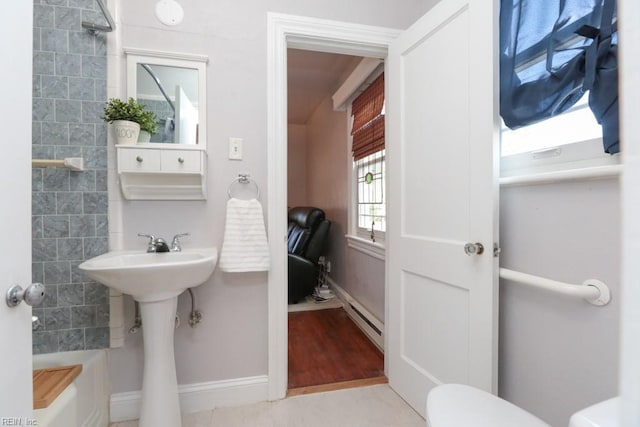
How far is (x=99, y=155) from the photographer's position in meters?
1.42

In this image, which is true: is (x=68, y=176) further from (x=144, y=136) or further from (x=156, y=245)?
(x=156, y=245)

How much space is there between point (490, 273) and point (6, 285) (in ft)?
4.53

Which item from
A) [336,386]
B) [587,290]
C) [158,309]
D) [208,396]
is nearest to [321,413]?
[336,386]

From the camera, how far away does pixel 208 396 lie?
60.5 inches

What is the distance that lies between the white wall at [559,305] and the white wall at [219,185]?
45.3 inches

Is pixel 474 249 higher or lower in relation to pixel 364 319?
higher

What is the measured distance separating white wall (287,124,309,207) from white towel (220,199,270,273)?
11.5 feet

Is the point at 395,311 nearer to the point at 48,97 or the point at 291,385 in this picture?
the point at 291,385

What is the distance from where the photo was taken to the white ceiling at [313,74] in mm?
2660

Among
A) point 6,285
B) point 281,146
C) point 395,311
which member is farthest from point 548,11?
point 6,285

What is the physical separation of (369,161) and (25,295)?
7.86 feet

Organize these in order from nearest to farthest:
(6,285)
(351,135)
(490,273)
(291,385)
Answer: (6,285)
(490,273)
(291,385)
(351,135)

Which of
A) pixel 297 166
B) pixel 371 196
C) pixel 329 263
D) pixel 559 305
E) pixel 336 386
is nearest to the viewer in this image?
pixel 559 305

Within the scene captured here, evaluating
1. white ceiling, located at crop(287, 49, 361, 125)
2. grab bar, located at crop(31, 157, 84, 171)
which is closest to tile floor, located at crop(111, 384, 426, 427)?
grab bar, located at crop(31, 157, 84, 171)
